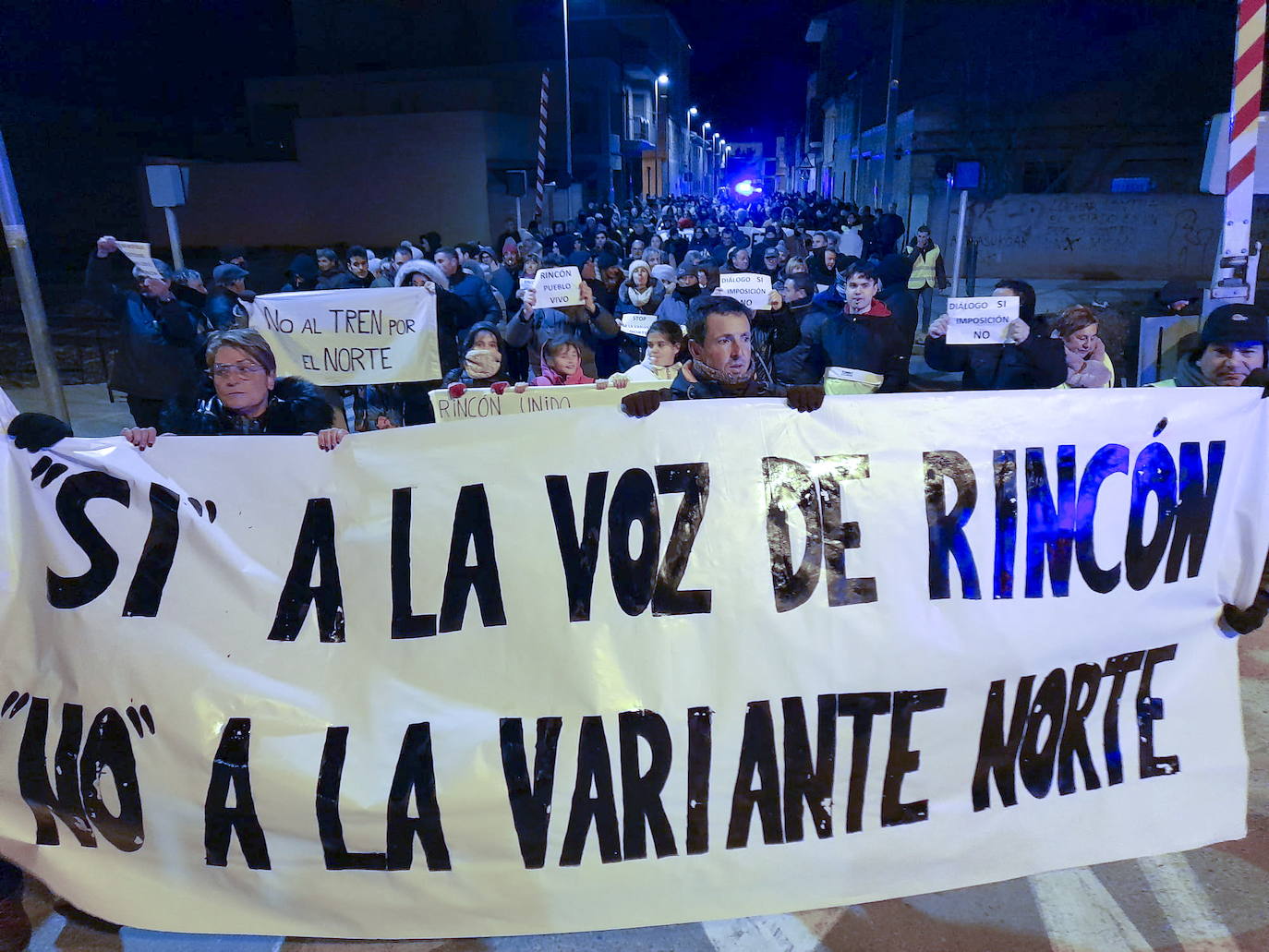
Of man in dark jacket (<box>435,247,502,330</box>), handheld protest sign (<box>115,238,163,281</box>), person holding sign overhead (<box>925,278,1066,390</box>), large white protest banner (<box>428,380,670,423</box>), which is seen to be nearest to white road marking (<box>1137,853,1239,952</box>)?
person holding sign overhead (<box>925,278,1066,390</box>)

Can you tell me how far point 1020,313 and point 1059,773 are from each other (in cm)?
295

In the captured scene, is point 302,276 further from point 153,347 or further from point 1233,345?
point 1233,345

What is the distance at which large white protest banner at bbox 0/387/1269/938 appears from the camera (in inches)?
102

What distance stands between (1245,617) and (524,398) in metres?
3.10

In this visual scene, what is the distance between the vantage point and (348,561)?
8.97ft

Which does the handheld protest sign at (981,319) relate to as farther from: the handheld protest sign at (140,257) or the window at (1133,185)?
the window at (1133,185)

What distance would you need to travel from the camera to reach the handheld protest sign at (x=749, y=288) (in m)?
6.44

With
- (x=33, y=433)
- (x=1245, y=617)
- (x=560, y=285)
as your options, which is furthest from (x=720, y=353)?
(x=560, y=285)

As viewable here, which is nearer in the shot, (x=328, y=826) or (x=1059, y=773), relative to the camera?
(x=328, y=826)

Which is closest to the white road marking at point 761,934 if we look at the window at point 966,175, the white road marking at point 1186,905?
the white road marking at point 1186,905

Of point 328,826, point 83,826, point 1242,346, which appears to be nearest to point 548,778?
point 328,826

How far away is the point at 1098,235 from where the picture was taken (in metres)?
15.8

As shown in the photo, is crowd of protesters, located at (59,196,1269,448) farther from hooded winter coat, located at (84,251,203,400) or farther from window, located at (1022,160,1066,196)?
window, located at (1022,160,1066,196)

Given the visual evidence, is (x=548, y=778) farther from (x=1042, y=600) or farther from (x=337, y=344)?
(x=337, y=344)
